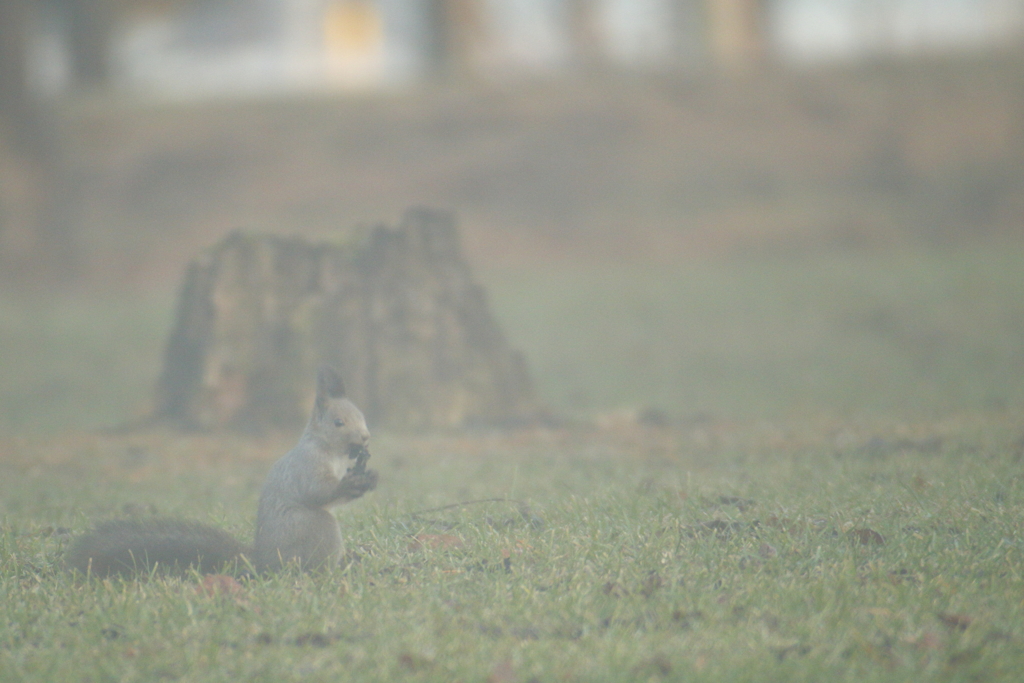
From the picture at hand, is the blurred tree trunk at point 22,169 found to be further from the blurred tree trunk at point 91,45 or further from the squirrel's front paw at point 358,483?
the squirrel's front paw at point 358,483

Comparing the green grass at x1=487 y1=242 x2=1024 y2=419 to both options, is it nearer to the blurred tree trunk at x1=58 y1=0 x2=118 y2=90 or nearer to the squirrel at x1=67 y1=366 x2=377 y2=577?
the squirrel at x1=67 y1=366 x2=377 y2=577

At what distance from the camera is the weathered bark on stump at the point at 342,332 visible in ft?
32.2

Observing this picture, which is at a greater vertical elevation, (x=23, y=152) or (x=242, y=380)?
(x=23, y=152)

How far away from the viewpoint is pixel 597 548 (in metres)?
4.72

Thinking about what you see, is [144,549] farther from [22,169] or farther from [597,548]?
[22,169]

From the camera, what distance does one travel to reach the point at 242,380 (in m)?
9.91

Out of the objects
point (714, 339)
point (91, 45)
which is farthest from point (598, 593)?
point (91, 45)

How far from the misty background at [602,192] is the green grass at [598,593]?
5100mm

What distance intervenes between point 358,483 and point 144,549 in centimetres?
101

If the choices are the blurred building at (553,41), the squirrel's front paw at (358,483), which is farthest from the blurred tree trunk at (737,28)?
the squirrel's front paw at (358,483)

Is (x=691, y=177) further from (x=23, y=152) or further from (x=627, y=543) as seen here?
(x=627, y=543)

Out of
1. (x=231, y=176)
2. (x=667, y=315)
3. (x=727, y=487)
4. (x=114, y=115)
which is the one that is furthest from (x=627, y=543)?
(x=114, y=115)

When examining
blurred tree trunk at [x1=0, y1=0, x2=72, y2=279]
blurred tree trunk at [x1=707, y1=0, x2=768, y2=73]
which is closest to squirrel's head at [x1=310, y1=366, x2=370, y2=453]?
blurred tree trunk at [x1=0, y1=0, x2=72, y2=279]

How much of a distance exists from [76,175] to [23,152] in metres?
5.16
